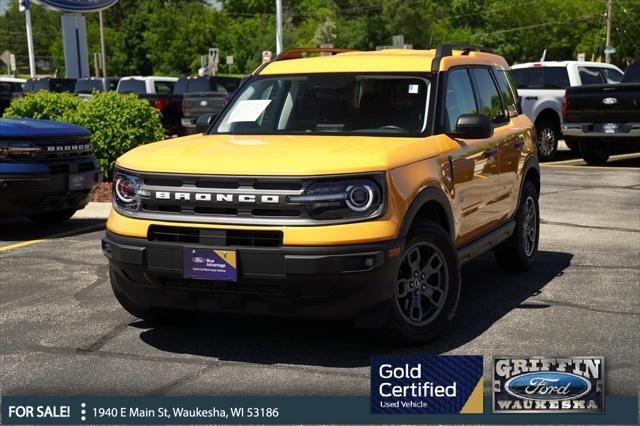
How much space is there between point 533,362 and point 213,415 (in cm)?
169

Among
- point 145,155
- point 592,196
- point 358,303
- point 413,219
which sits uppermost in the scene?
point 145,155

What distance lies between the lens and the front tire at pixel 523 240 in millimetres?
7781

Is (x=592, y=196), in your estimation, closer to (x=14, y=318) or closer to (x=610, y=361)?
(x=610, y=361)

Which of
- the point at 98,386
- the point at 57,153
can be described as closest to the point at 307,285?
the point at 98,386

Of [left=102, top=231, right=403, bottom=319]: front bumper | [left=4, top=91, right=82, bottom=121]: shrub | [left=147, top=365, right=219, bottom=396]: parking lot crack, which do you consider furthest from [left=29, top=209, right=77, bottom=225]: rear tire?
[left=147, top=365, right=219, bottom=396]: parking lot crack

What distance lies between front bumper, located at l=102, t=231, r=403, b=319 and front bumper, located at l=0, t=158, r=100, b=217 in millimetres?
4087

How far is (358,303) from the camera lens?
5.15m

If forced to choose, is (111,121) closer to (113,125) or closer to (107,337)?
(113,125)

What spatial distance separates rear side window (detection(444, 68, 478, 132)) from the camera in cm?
640

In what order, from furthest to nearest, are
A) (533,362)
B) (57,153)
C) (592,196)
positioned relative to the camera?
(592,196), (57,153), (533,362)

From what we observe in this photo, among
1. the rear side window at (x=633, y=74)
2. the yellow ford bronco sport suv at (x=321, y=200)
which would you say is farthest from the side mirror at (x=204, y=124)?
the rear side window at (x=633, y=74)

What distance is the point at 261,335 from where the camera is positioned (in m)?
6.00

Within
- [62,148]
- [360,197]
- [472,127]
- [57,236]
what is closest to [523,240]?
[472,127]

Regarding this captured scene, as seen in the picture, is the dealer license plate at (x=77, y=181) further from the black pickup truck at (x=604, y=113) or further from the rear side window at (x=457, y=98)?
the black pickup truck at (x=604, y=113)
